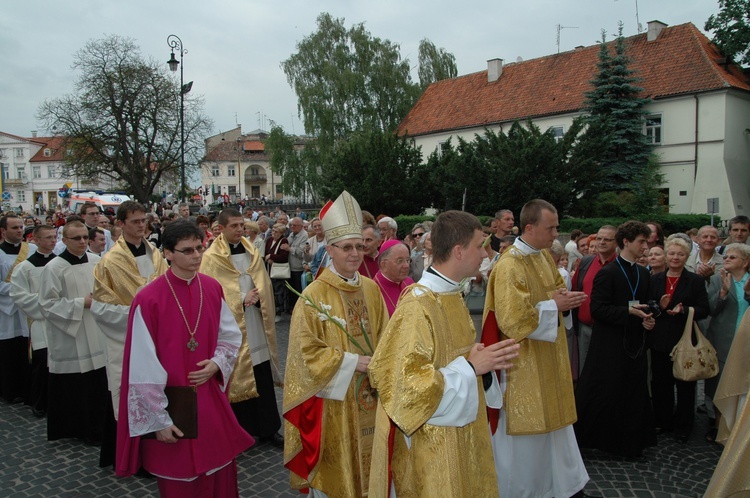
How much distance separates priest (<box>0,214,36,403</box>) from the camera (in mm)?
6793

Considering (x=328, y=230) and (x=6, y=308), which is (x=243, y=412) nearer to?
(x=328, y=230)

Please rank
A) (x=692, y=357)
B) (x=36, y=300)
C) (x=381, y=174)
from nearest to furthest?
1. (x=692, y=357)
2. (x=36, y=300)
3. (x=381, y=174)

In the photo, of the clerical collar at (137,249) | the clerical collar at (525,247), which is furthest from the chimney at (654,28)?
the clerical collar at (137,249)

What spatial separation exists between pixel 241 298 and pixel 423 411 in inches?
132

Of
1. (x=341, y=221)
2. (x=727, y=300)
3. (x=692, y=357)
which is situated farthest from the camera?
(x=727, y=300)

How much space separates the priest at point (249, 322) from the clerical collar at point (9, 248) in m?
3.20

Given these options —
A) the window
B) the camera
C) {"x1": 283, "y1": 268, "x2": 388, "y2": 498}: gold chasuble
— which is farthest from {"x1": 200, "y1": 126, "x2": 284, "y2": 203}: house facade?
{"x1": 283, "y1": 268, "x2": 388, "y2": 498}: gold chasuble

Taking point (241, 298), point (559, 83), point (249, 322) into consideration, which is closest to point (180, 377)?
point (241, 298)

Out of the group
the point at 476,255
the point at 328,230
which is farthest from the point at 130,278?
the point at 476,255

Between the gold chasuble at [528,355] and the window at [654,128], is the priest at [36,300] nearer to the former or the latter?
the gold chasuble at [528,355]

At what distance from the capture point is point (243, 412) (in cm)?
536

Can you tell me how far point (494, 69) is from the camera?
1532 inches

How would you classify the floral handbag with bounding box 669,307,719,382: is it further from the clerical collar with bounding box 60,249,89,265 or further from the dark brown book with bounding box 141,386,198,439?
the clerical collar with bounding box 60,249,89,265

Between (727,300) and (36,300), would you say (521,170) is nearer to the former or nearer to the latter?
(727,300)
